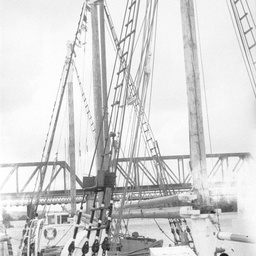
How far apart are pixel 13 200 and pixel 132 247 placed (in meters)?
64.6

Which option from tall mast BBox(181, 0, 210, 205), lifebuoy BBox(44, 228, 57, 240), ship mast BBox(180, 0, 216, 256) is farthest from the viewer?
lifebuoy BBox(44, 228, 57, 240)

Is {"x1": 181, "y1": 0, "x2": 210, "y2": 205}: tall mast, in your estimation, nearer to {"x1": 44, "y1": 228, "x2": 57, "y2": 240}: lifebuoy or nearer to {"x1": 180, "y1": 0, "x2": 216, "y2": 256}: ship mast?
{"x1": 180, "y1": 0, "x2": 216, "y2": 256}: ship mast

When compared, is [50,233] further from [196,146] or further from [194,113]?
[194,113]

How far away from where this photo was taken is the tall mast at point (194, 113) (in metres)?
9.64

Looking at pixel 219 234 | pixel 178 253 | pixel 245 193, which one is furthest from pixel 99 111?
→ pixel 178 253

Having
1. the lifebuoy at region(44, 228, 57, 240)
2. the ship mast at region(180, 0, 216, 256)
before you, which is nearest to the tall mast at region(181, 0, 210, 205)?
the ship mast at region(180, 0, 216, 256)

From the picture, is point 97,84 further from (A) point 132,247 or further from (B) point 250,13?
(A) point 132,247

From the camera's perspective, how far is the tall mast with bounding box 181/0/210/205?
380 inches

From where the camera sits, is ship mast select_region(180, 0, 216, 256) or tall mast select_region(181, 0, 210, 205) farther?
tall mast select_region(181, 0, 210, 205)

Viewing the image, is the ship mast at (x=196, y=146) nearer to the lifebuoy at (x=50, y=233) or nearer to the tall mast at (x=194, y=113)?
the tall mast at (x=194, y=113)

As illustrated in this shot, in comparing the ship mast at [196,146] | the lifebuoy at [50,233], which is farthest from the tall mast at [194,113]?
the lifebuoy at [50,233]

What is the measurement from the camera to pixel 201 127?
9.97 meters

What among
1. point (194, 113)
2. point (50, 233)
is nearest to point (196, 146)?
point (194, 113)

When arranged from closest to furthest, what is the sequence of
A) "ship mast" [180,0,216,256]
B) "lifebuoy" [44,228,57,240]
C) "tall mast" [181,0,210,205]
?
"ship mast" [180,0,216,256]
"tall mast" [181,0,210,205]
"lifebuoy" [44,228,57,240]
